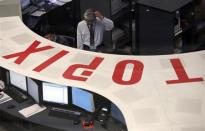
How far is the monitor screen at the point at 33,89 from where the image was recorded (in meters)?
5.53

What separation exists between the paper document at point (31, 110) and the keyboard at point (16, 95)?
0.67 feet

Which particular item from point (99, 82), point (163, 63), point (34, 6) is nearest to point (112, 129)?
point (99, 82)

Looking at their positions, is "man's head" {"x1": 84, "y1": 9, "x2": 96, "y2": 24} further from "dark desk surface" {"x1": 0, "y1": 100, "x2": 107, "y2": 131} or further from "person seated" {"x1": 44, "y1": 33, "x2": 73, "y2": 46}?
"dark desk surface" {"x1": 0, "y1": 100, "x2": 107, "y2": 131}

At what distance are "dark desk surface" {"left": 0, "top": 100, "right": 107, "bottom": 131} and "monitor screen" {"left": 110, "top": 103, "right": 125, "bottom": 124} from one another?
0.20 m

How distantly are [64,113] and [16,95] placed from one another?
2.58ft

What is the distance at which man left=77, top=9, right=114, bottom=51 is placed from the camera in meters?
6.52

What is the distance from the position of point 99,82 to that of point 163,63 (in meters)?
0.91

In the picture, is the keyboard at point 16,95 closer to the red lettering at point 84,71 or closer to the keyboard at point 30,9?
the red lettering at point 84,71

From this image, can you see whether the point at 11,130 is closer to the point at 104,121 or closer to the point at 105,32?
the point at 104,121

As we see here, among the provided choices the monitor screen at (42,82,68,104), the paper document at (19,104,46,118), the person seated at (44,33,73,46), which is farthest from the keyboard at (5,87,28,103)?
the person seated at (44,33,73,46)

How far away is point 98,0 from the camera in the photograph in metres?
6.82

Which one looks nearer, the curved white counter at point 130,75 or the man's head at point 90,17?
the curved white counter at point 130,75

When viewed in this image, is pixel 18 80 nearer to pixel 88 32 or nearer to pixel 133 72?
pixel 88 32

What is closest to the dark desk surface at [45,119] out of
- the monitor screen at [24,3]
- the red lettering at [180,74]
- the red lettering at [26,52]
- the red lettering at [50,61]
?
the red lettering at [50,61]
